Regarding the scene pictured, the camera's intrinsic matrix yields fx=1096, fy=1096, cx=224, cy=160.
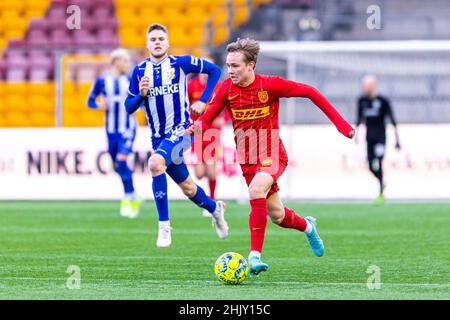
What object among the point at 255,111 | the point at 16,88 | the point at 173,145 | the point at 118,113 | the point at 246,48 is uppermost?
the point at 246,48

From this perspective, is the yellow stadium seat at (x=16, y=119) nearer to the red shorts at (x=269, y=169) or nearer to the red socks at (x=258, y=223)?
the red shorts at (x=269, y=169)

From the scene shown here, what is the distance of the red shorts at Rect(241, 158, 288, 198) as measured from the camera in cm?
837

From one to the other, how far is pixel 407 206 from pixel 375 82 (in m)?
2.75

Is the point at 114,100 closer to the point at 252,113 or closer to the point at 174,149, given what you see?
the point at 174,149

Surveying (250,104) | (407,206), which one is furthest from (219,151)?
(250,104)

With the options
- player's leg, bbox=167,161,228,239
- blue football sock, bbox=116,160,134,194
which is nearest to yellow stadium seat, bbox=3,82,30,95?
blue football sock, bbox=116,160,134,194

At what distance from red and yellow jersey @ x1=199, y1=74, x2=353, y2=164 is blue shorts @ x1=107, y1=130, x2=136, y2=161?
6.76 m

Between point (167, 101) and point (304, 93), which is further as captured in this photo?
point (167, 101)

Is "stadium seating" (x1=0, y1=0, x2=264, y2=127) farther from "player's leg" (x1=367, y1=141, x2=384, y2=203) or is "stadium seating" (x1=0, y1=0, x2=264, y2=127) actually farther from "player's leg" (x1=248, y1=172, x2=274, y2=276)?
"player's leg" (x1=248, y1=172, x2=274, y2=276)

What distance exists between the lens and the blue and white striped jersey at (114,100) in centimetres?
1538

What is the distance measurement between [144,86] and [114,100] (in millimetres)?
5714

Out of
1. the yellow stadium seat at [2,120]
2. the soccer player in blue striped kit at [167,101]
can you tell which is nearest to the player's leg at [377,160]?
the yellow stadium seat at [2,120]

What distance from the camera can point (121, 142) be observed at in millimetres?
15297

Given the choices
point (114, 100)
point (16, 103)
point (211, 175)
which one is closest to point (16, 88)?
point (16, 103)
